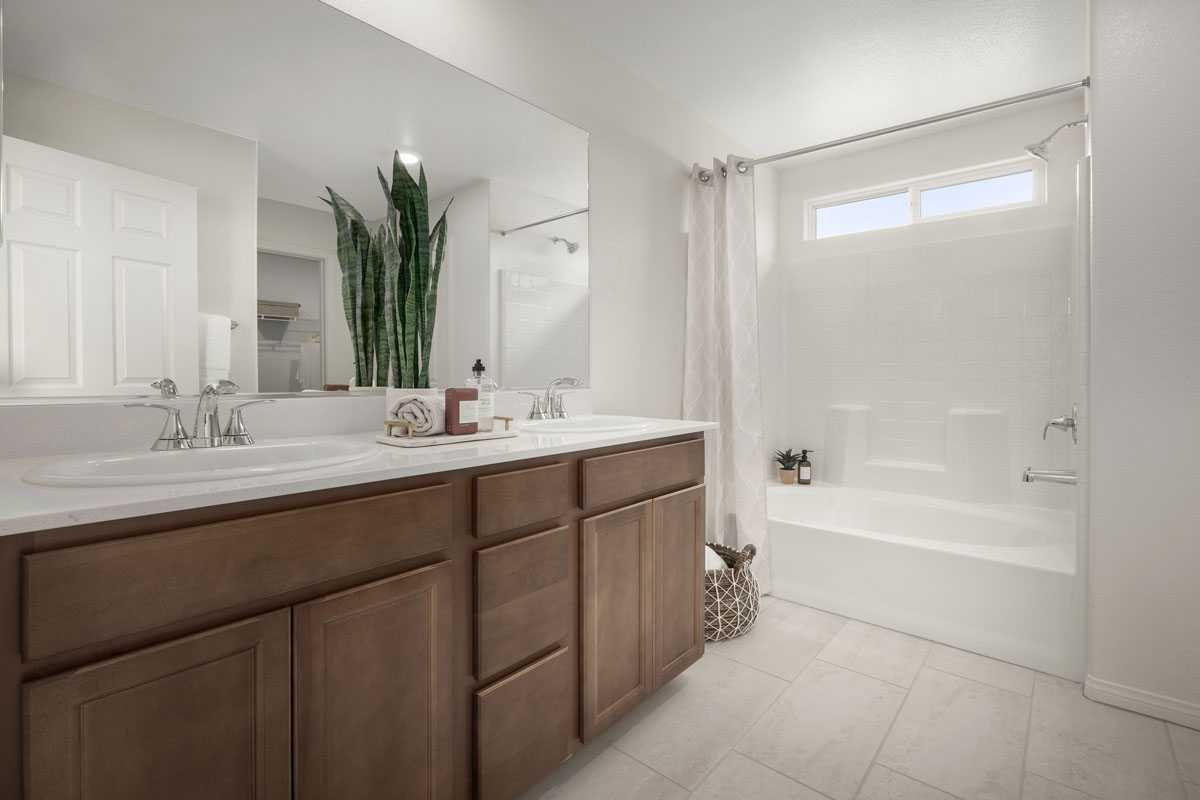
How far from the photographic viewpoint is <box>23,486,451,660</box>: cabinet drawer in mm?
726

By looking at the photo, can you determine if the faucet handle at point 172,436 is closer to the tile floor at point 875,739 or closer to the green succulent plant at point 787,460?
the tile floor at point 875,739

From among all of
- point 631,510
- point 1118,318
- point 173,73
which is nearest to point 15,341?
point 173,73

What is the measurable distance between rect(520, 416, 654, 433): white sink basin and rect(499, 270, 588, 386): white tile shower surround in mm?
207

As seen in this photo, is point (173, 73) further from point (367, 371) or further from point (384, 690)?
point (384, 690)

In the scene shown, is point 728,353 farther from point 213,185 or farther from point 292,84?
point 213,185

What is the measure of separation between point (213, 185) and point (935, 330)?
137 inches

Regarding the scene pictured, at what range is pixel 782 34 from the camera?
233 cm

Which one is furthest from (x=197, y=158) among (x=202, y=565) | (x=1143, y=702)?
(x=1143, y=702)

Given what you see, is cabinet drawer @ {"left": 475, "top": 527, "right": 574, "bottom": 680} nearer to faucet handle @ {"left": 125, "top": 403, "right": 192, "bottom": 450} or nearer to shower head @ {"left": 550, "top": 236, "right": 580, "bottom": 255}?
faucet handle @ {"left": 125, "top": 403, "right": 192, "bottom": 450}

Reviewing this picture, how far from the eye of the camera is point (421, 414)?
146 cm

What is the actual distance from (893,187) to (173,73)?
3.64 metres

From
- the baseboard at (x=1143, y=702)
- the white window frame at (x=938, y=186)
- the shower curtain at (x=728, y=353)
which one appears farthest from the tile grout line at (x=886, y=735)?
the white window frame at (x=938, y=186)

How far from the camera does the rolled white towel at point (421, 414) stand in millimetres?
1458

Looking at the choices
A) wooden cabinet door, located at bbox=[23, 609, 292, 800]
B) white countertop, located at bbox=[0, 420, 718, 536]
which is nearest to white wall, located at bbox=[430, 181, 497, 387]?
white countertop, located at bbox=[0, 420, 718, 536]
